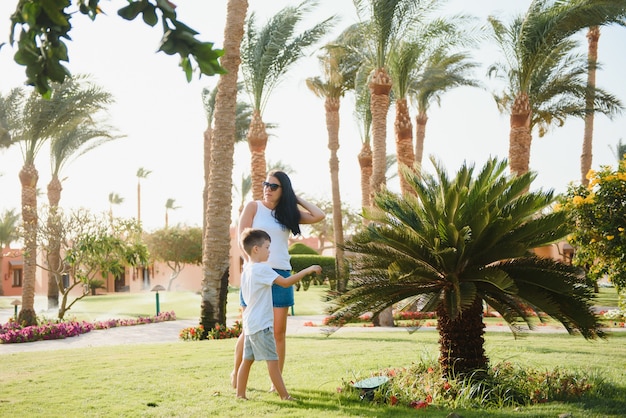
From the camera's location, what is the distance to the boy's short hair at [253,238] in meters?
5.34

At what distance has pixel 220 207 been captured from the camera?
13.4 metres

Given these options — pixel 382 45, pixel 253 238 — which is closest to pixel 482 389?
pixel 253 238

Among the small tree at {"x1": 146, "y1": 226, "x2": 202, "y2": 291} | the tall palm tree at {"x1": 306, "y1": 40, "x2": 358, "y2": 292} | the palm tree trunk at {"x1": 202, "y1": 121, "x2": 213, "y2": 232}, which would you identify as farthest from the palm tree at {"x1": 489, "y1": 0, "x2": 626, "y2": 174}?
the small tree at {"x1": 146, "y1": 226, "x2": 202, "y2": 291}

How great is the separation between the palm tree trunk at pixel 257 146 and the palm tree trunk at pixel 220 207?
5.08 metres

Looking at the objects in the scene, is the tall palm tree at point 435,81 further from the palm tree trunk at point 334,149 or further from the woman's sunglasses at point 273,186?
the woman's sunglasses at point 273,186

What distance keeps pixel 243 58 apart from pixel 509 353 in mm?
11892

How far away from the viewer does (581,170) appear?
87.8 feet


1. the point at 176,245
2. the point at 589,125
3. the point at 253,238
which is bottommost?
the point at 253,238

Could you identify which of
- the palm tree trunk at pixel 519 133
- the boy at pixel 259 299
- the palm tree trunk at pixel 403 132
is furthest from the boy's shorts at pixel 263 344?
the palm tree trunk at pixel 519 133

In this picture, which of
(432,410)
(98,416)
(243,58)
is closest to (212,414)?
(98,416)

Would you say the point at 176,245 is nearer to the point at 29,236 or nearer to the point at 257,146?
the point at 29,236

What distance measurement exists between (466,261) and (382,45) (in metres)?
11.6

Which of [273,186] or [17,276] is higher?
[273,186]

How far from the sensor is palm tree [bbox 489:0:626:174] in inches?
676
